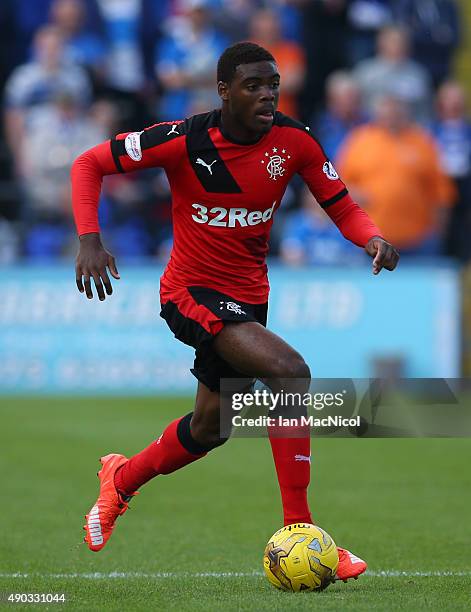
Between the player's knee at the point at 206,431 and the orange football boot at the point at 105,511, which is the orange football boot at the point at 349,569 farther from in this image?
the orange football boot at the point at 105,511

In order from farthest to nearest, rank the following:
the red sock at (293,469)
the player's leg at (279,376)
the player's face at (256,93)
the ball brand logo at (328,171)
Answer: the ball brand logo at (328,171), the player's face at (256,93), the red sock at (293,469), the player's leg at (279,376)

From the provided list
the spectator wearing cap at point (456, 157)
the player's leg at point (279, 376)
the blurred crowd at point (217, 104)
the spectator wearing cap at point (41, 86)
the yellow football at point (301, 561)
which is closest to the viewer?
the yellow football at point (301, 561)

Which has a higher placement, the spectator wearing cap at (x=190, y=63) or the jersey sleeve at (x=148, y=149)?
the spectator wearing cap at (x=190, y=63)

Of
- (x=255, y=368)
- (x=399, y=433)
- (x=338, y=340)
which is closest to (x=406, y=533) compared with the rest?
(x=399, y=433)

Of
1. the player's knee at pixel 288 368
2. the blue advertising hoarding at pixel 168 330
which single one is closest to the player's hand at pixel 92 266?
the player's knee at pixel 288 368

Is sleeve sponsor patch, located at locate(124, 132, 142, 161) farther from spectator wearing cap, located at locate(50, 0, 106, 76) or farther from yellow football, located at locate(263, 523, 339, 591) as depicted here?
spectator wearing cap, located at locate(50, 0, 106, 76)

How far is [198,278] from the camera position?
5855 mm

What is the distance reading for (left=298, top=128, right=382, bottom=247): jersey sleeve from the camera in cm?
588

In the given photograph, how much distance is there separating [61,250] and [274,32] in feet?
12.6

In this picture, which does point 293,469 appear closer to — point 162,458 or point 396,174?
point 162,458

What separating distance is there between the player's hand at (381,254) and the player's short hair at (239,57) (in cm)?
94

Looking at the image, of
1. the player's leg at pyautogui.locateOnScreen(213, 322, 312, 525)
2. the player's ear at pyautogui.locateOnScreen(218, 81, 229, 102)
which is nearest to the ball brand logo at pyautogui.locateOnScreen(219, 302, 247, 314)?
the player's leg at pyautogui.locateOnScreen(213, 322, 312, 525)

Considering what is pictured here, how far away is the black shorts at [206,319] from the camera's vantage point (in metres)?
5.60

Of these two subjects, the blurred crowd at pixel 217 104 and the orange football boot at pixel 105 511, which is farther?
the blurred crowd at pixel 217 104
